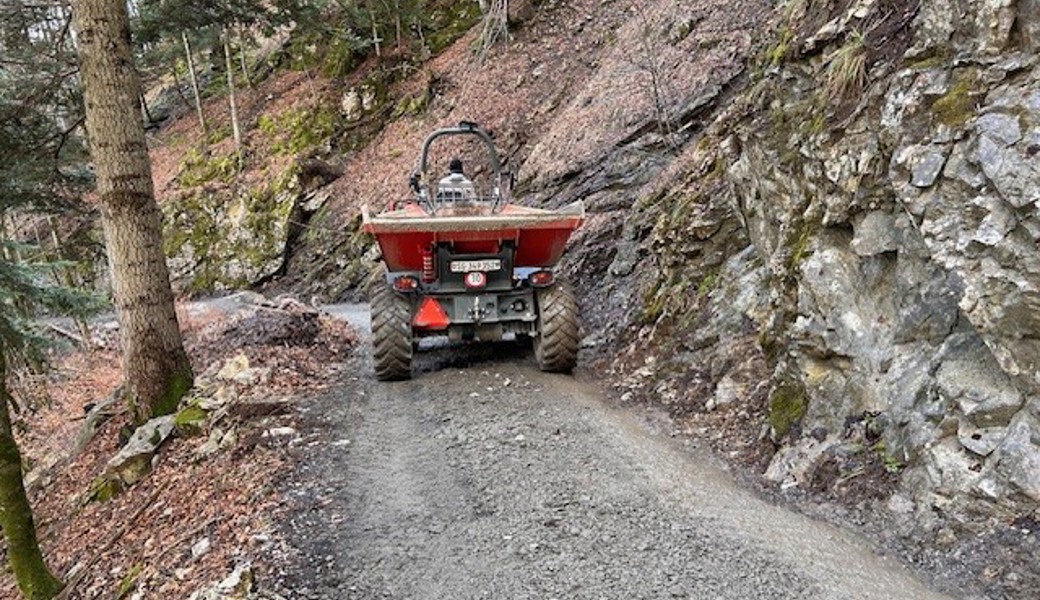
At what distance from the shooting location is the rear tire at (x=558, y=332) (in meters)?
7.93

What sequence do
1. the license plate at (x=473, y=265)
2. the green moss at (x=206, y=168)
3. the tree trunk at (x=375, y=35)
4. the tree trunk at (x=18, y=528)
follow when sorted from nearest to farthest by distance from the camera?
the tree trunk at (x=18, y=528) → the license plate at (x=473, y=265) → the tree trunk at (x=375, y=35) → the green moss at (x=206, y=168)

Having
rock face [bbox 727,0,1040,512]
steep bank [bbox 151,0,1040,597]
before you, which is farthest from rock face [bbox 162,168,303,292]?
rock face [bbox 727,0,1040,512]

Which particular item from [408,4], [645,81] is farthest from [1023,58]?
[408,4]

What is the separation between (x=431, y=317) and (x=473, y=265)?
76cm

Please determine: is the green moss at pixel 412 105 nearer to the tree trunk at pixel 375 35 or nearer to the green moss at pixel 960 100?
the tree trunk at pixel 375 35

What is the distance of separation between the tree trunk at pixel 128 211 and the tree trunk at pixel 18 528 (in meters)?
1.28

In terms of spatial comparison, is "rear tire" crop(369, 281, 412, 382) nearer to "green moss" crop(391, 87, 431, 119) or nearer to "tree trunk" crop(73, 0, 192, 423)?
"tree trunk" crop(73, 0, 192, 423)

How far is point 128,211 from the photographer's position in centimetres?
677

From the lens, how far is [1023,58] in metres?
4.14

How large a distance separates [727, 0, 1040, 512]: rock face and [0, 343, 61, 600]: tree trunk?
594 cm

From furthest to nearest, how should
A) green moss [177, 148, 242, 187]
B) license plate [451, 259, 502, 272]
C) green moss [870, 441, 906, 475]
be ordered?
1. green moss [177, 148, 242, 187]
2. license plate [451, 259, 502, 272]
3. green moss [870, 441, 906, 475]

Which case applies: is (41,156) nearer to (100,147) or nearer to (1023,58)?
(100,147)

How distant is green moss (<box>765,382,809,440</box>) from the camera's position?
17.7 feet

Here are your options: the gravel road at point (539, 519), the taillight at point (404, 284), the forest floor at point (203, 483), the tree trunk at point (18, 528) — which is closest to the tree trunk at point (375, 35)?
the forest floor at point (203, 483)
